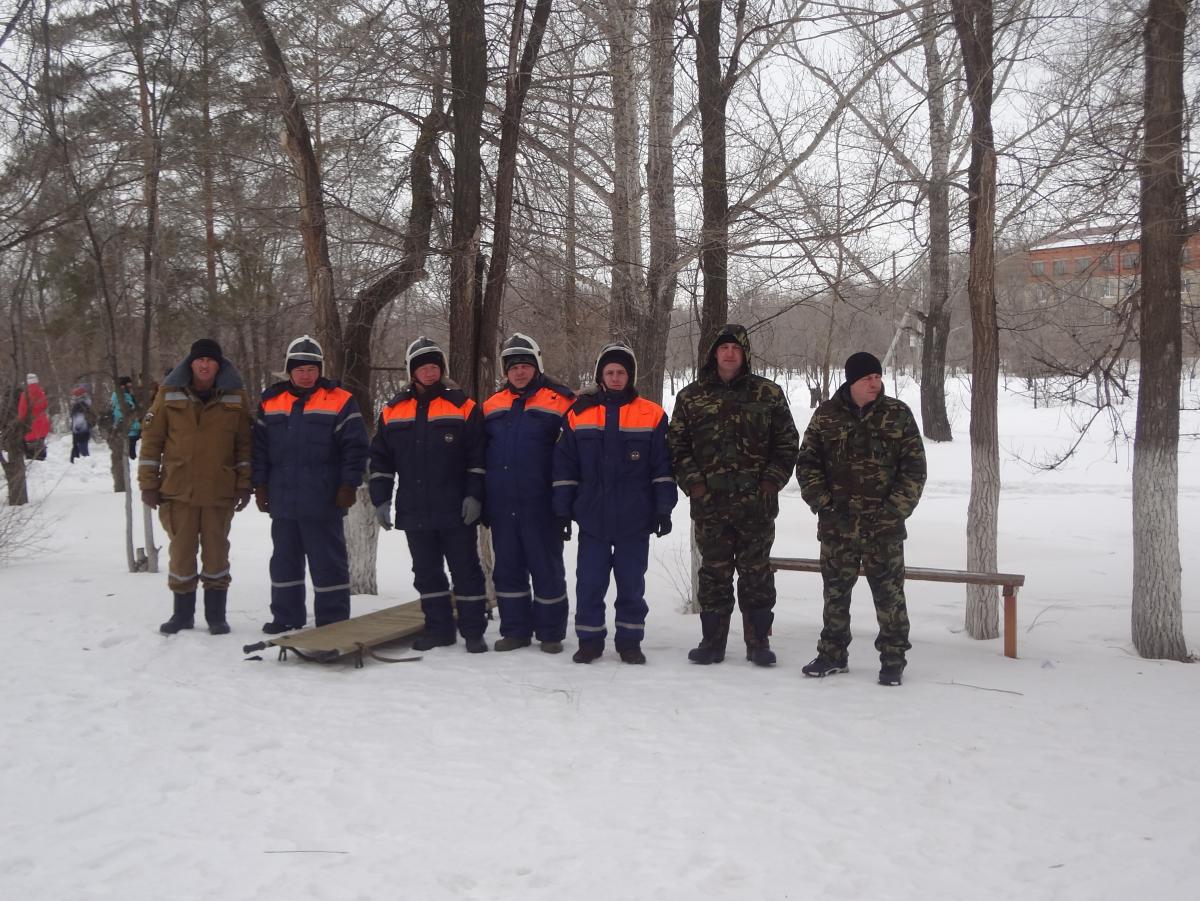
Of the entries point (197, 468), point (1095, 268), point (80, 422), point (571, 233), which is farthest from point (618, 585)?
point (80, 422)

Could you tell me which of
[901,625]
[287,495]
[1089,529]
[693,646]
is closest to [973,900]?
[901,625]

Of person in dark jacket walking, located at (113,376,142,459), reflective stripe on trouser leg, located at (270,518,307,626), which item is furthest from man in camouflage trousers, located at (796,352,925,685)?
person in dark jacket walking, located at (113,376,142,459)

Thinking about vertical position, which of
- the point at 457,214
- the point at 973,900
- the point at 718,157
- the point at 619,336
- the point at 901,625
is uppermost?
the point at 718,157

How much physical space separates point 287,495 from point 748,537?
2.98 m

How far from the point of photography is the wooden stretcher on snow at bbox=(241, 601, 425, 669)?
220 inches

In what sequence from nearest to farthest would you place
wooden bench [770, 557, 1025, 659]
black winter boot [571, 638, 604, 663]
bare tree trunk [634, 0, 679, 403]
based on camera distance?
1. black winter boot [571, 638, 604, 663]
2. wooden bench [770, 557, 1025, 659]
3. bare tree trunk [634, 0, 679, 403]

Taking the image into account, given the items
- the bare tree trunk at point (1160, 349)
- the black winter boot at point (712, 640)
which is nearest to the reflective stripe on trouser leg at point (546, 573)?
the black winter boot at point (712, 640)

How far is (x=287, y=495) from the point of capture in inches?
242

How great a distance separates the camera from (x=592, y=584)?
579cm

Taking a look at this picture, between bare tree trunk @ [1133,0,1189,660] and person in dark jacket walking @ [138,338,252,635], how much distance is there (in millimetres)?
6114

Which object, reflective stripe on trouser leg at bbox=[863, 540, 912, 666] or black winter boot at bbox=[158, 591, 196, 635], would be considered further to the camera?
black winter boot at bbox=[158, 591, 196, 635]

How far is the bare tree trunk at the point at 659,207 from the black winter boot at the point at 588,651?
337 cm

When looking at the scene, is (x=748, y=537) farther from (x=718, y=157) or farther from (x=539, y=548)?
(x=718, y=157)

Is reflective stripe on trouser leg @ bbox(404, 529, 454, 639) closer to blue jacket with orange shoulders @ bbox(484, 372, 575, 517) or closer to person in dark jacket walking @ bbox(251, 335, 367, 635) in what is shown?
blue jacket with orange shoulders @ bbox(484, 372, 575, 517)
